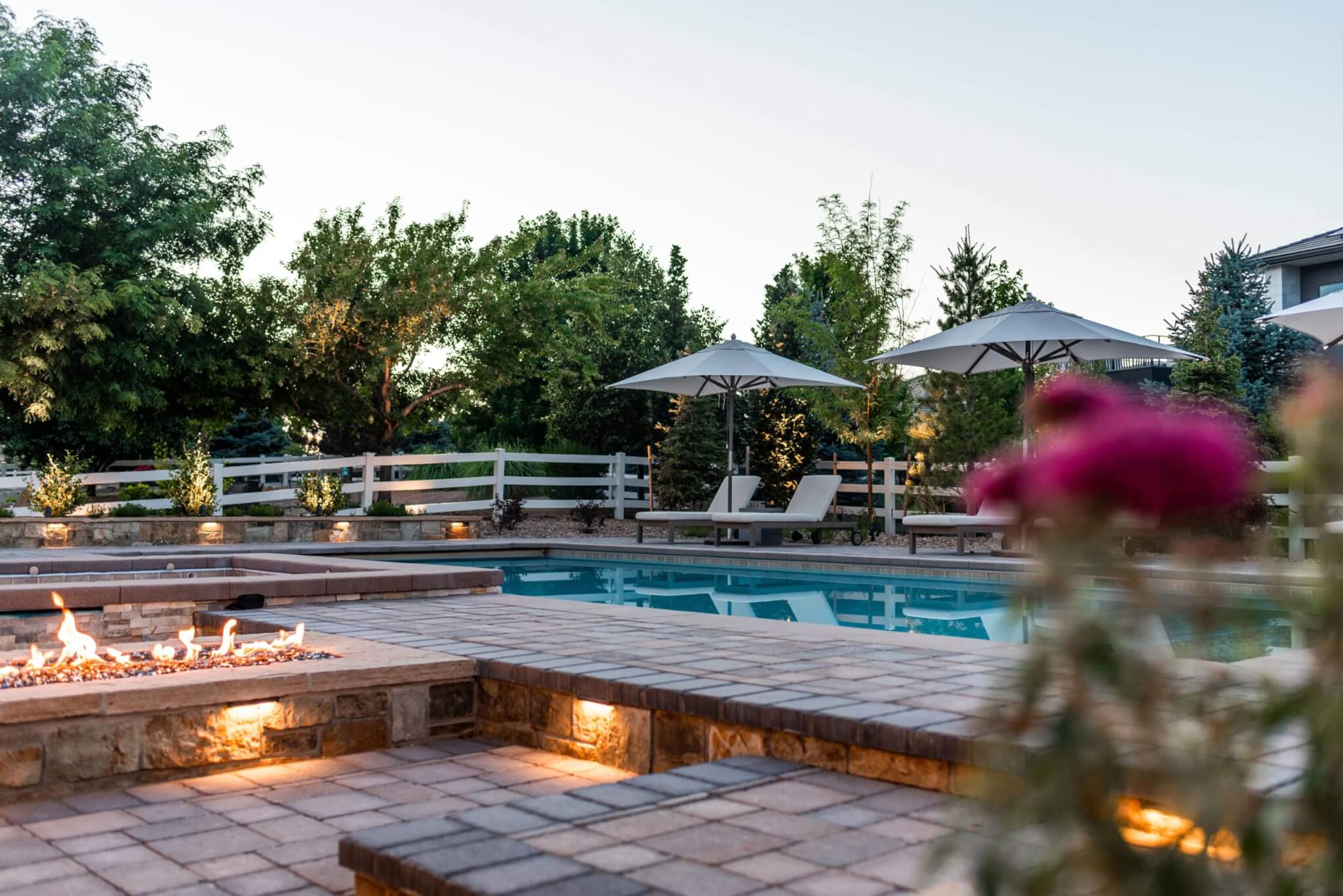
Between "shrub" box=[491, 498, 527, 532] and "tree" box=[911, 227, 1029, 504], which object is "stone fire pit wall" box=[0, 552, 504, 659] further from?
"shrub" box=[491, 498, 527, 532]

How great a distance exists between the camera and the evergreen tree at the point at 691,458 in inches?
648

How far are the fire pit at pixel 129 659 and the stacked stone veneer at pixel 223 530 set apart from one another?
9006 mm

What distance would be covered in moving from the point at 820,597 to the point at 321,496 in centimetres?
783

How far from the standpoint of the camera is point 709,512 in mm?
14266

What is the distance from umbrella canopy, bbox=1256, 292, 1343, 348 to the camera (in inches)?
372

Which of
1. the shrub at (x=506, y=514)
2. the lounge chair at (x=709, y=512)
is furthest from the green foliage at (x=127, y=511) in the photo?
the lounge chair at (x=709, y=512)

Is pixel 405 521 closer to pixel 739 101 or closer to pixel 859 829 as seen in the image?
pixel 739 101

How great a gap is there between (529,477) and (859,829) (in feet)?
48.4

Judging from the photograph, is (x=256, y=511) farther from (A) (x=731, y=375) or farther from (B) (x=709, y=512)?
(A) (x=731, y=375)

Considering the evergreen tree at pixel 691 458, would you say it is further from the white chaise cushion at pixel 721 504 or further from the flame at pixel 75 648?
the flame at pixel 75 648

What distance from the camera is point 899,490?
15.5 metres

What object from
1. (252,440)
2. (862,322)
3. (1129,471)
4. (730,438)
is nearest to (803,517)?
(730,438)

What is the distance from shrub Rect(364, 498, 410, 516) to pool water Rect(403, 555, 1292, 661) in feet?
6.43

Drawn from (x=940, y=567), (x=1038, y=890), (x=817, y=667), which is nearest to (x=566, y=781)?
(x=817, y=667)
